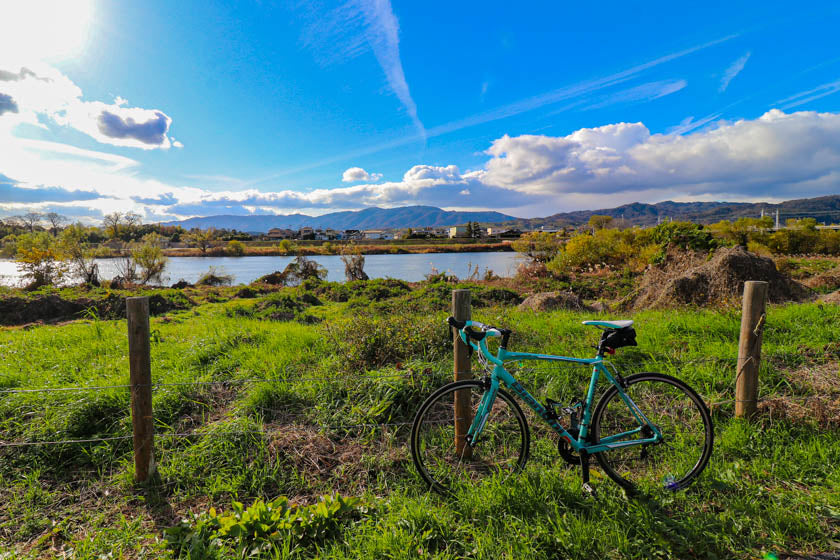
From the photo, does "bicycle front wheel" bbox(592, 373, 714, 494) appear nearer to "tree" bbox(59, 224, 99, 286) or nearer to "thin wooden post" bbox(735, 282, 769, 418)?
"thin wooden post" bbox(735, 282, 769, 418)

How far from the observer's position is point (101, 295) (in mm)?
10836

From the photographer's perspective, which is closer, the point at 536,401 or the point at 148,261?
the point at 536,401

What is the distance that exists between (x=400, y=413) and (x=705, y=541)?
7.99 feet

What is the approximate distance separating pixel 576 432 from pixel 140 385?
328cm

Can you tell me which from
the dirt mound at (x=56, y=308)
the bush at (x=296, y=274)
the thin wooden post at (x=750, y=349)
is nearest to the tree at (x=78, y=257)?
the dirt mound at (x=56, y=308)

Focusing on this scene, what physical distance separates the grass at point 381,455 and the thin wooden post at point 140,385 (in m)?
0.17

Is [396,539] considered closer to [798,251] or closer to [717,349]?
[717,349]

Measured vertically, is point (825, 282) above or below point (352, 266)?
below

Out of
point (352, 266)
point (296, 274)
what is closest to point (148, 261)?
point (296, 274)

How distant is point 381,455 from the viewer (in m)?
3.32

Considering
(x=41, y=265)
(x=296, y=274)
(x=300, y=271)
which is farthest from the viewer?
(x=300, y=271)

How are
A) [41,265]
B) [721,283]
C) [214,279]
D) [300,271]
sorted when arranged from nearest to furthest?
[721,283]
[41,265]
[300,271]
[214,279]

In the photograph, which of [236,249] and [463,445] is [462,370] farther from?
[236,249]

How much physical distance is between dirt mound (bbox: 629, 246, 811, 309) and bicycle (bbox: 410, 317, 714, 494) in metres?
5.09
